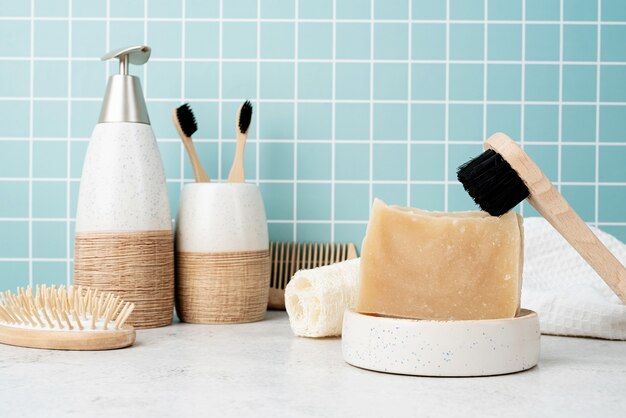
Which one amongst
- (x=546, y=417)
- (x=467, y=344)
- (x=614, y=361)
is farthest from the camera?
(x=614, y=361)

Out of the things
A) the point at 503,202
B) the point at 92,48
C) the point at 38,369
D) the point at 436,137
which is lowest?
the point at 38,369

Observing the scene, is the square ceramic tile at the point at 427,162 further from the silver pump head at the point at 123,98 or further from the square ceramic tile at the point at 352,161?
the silver pump head at the point at 123,98

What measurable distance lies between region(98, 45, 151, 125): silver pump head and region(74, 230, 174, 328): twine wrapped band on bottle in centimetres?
16

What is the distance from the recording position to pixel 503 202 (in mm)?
689

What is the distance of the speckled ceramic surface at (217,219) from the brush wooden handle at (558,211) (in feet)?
1.43

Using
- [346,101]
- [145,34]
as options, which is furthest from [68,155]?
[346,101]

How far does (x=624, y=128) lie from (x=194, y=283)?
79cm

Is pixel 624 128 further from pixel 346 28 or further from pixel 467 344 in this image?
pixel 467 344

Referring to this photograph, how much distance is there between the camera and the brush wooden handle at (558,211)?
0.69 metres

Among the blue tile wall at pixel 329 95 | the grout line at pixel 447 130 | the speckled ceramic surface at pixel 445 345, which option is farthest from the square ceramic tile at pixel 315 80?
the speckled ceramic surface at pixel 445 345

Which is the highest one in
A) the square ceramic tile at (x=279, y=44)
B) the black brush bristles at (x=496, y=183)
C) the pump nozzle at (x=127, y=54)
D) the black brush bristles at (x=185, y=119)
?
the square ceramic tile at (x=279, y=44)

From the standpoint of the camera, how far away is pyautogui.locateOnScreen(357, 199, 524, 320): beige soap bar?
688 mm

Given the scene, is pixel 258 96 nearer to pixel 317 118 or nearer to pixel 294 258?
pixel 317 118

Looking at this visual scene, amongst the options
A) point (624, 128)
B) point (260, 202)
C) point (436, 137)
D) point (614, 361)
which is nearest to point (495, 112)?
point (436, 137)
